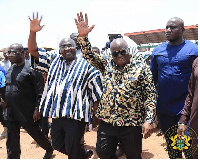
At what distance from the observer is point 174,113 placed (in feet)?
11.6

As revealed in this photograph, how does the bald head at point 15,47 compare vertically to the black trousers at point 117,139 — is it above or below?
above

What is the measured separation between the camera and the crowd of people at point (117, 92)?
314 cm

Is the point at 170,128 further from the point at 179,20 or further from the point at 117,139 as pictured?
the point at 179,20

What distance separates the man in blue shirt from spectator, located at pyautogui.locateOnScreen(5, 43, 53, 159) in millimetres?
1946

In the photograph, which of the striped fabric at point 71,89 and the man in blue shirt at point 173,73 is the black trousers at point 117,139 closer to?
the striped fabric at point 71,89

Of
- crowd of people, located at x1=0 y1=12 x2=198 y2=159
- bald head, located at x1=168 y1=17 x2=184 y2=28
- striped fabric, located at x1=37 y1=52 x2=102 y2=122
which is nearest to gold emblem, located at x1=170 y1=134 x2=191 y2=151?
crowd of people, located at x1=0 y1=12 x2=198 y2=159

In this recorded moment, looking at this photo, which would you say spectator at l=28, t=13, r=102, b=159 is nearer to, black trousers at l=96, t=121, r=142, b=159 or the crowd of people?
the crowd of people

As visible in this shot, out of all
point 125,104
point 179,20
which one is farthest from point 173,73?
point 125,104

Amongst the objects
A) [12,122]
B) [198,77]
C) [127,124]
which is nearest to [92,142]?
[12,122]

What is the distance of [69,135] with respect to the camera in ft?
11.5

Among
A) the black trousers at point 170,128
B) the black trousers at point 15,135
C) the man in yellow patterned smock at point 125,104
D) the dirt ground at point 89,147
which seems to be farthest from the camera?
A: the dirt ground at point 89,147

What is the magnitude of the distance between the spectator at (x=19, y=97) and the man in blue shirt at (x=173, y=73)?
195 cm

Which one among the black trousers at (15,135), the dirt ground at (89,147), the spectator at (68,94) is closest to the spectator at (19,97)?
the black trousers at (15,135)

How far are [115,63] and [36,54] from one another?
1.17m
